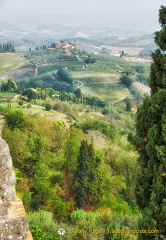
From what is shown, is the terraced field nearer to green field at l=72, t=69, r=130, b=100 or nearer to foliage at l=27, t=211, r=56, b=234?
green field at l=72, t=69, r=130, b=100

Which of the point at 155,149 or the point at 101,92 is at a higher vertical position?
the point at 155,149

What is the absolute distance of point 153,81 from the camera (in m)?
→ 8.34

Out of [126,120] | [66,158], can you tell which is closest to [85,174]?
[66,158]

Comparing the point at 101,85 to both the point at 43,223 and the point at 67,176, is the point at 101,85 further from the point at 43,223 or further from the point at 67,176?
the point at 43,223

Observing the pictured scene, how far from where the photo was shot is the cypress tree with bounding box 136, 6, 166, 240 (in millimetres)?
7051

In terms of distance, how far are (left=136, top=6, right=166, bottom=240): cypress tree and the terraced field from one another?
82.7m

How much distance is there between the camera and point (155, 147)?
695 centimetres

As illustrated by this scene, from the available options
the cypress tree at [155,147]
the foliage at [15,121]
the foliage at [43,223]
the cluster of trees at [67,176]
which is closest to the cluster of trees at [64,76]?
the foliage at [15,121]

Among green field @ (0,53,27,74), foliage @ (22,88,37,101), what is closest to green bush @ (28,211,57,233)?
foliage @ (22,88,37,101)

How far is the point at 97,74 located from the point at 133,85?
1606cm

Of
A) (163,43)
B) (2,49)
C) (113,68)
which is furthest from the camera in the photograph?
(2,49)

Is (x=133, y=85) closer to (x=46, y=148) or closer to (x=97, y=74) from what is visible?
(x=97, y=74)

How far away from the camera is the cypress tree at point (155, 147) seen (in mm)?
7051

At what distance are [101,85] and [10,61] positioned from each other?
166 ft
